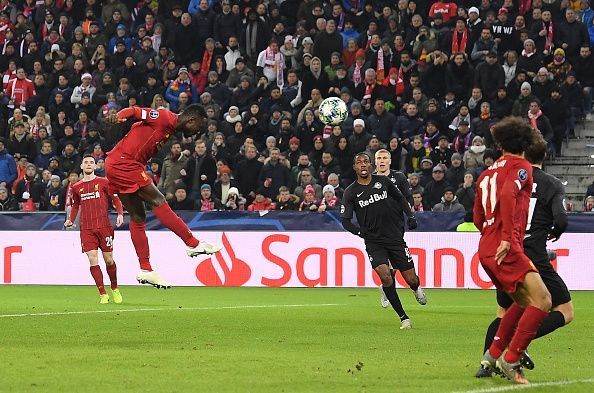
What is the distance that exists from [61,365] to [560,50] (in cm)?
1780

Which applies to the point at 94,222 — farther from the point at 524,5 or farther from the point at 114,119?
the point at 524,5

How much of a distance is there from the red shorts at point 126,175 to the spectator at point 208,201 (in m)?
11.1

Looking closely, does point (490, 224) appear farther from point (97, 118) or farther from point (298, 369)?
point (97, 118)

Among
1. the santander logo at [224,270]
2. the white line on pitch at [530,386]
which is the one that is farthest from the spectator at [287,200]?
the white line on pitch at [530,386]

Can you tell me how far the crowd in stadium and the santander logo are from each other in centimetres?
155

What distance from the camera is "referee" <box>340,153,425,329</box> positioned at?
50.7ft

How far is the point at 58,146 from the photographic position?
2909 centimetres

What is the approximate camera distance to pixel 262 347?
11984 millimetres

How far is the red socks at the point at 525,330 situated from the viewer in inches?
350

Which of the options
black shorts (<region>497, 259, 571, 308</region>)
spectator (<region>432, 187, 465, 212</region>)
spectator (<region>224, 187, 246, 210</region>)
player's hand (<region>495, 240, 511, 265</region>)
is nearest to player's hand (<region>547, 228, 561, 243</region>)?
black shorts (<region>497, 259, 571, 308</region>)

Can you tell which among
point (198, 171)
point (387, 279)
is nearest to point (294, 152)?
point (198, 171)

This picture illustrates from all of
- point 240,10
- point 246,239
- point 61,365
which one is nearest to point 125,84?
point 240,10

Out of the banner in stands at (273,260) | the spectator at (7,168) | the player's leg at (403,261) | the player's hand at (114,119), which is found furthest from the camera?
the spectator at (7,168)

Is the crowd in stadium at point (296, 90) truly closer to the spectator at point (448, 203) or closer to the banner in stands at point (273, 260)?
the spectator at point (448, 203)
